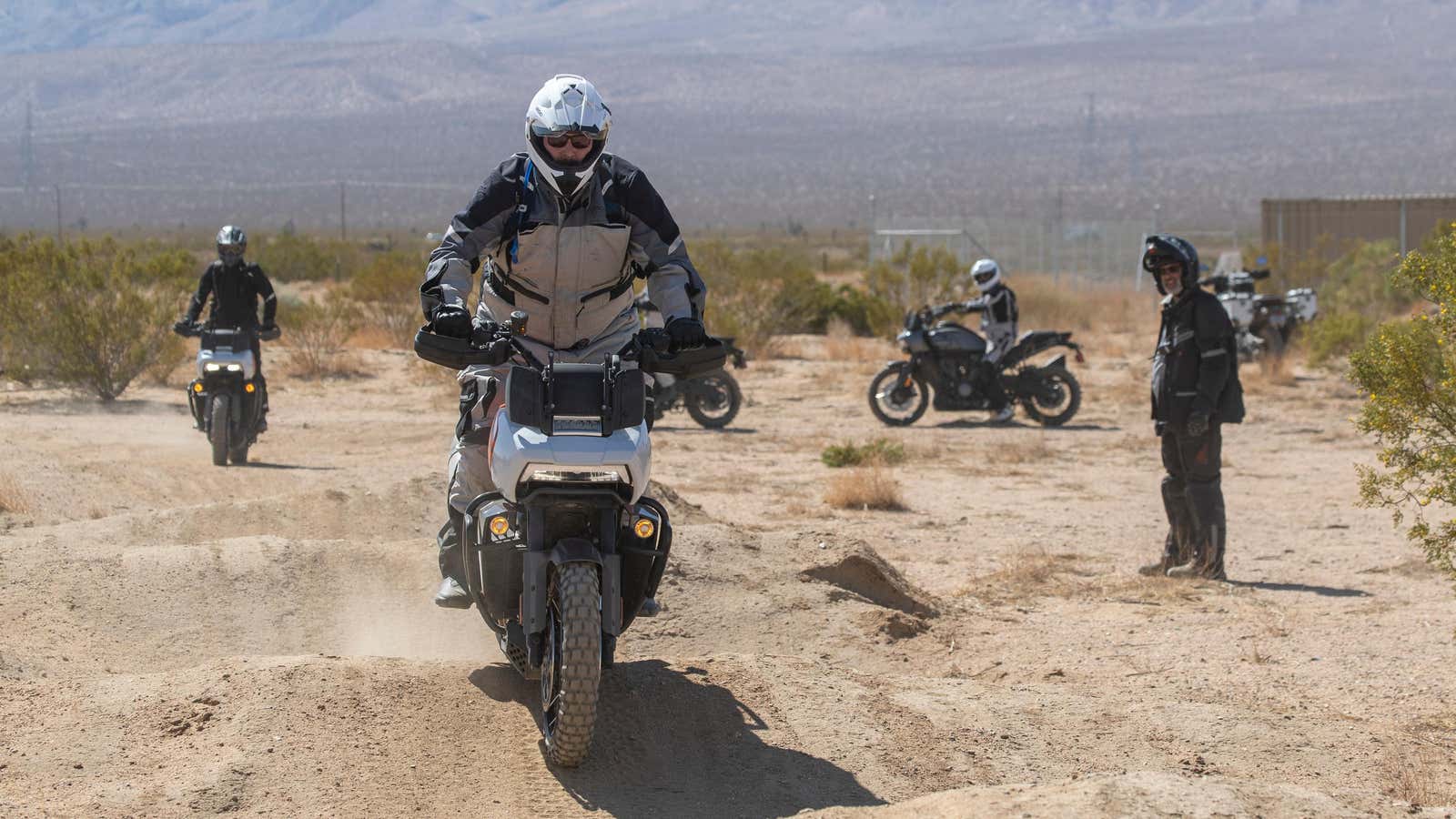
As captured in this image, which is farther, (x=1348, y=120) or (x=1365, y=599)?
(x=1348, y=120)

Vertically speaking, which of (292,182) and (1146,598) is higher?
(292,182)

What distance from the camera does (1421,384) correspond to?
692 cm

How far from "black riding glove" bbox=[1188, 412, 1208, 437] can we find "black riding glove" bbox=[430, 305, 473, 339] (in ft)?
17.5

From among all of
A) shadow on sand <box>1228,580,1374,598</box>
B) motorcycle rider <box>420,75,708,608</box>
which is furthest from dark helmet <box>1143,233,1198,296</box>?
motorcycle rider <box>420,75,708,608</box>

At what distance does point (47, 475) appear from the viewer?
456 inches

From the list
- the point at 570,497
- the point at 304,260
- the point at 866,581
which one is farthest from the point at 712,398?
the point at 304,260

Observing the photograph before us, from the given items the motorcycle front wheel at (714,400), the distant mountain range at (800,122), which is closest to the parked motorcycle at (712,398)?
the motorcycle front wheel at (714,400)

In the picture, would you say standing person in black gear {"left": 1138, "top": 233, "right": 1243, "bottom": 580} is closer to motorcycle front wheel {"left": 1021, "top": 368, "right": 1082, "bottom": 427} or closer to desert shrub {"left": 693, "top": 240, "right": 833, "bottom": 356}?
motorcycle front wheel {"left": 1021, "top": 368, "right": 1082, "bottom": 427}

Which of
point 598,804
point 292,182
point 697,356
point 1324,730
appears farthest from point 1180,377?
point 292,182

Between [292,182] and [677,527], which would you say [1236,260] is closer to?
[677,527]

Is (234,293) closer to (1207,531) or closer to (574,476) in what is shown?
(1207,531)

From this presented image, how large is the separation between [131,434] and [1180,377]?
9398 mm

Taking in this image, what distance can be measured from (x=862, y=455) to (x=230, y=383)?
17.0 ft

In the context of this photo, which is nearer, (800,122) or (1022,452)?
(1022,452)
